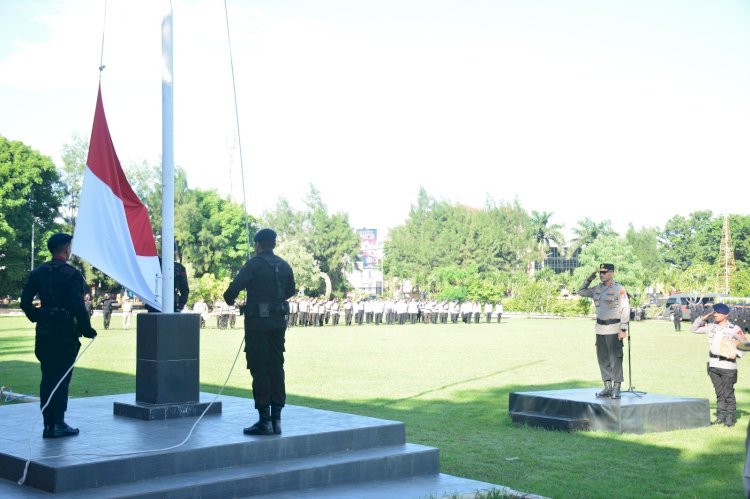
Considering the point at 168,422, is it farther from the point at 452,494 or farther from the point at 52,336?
the point at 452,494

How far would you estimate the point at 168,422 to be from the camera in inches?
336

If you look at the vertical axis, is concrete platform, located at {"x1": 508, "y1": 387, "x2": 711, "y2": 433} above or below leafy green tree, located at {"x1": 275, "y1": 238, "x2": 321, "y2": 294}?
below

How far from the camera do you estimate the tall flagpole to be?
910 cm

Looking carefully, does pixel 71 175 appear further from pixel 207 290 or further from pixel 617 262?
pixel 617 262

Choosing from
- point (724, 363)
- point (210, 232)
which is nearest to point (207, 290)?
point (210, 232)

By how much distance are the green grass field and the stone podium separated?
3.13ft

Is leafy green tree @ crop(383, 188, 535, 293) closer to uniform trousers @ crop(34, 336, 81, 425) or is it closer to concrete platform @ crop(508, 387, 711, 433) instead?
concrete platform @ crop(508, 387, 711, 433)

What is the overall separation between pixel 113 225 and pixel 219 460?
293cm

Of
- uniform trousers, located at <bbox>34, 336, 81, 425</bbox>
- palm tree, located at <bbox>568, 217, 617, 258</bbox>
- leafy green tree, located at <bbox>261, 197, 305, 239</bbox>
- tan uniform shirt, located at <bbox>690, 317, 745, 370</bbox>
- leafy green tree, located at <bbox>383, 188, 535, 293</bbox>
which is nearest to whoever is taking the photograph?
uniform trousers, located at <bbox>34, 336, 81, 425</bbox>

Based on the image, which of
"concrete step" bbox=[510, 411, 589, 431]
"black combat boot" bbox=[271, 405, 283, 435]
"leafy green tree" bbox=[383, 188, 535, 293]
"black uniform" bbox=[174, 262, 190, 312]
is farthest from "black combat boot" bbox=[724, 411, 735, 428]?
"leafy green tree" bbox=[383, 188, 535, 293]

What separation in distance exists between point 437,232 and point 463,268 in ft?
16.0

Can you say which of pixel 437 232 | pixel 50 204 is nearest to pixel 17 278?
pixel 50 204

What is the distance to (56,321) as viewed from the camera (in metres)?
7.52

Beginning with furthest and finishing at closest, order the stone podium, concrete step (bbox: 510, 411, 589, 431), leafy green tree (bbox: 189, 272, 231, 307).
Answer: leafy green tree (bbox: 189, 272, 231, 307) < concrete step (bbox: 510, 411, 589, 431) < the stone podium
